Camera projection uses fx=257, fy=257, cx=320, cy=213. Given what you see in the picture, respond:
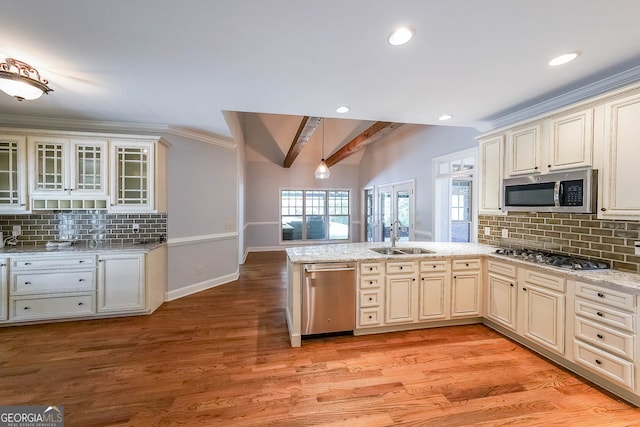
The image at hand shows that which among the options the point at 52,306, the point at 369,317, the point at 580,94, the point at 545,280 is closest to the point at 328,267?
the point at 369,317

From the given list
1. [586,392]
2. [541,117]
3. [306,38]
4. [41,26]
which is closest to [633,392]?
[586,392]

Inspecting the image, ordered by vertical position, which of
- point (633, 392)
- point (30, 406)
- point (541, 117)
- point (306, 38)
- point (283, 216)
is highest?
point (306, 38)

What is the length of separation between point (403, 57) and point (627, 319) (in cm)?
252

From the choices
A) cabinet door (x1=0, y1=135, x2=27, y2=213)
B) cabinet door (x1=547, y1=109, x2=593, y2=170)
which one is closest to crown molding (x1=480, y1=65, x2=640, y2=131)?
cabinet door (x1=547, y1=109, x2=593, y2=170)

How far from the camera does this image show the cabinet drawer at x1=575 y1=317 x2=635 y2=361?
6.05ft

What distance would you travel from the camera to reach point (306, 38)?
1766 millimetres

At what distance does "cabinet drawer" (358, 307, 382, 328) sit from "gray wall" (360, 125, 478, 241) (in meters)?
2.59

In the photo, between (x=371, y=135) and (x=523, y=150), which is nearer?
(x=523, y=150)

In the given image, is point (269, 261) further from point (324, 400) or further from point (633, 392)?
point (633, 392)

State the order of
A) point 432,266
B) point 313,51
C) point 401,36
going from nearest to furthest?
point 401,36, point 313,51, point 432,266

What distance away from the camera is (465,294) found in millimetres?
3031

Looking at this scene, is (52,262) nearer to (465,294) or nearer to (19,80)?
(19,80)

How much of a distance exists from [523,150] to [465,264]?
1.42 meters

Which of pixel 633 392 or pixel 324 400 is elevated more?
pixel 633 392
